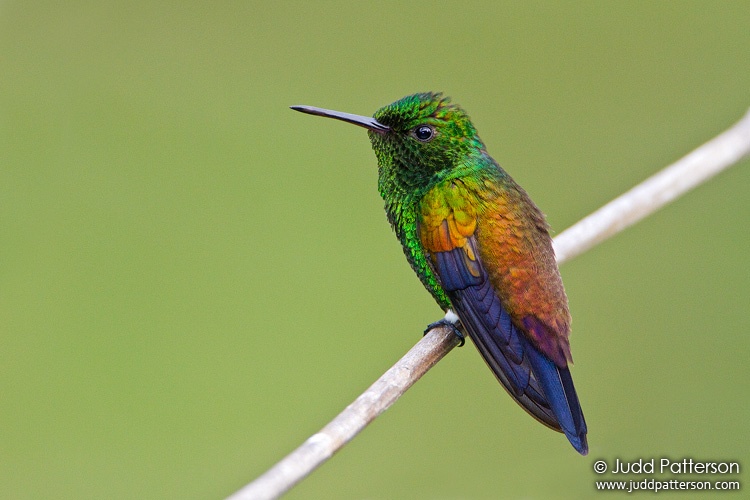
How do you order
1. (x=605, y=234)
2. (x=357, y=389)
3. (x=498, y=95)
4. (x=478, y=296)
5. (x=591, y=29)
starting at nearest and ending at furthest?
1. (x=478, y=296)
2. (x=605, y=234)
3. (x=357, y=389)
4. (x=498, y=95)
5. (x=591, y=29)

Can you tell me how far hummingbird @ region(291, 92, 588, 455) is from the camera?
2.28m

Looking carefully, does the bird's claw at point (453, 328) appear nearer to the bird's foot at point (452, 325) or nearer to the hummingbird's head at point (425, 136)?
the bird's foot at point (452, 325)

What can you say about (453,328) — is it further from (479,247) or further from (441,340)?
(479,247)

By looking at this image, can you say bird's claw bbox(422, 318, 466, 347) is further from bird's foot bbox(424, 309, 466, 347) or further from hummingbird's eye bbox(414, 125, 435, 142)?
hummingbird's eye bbox(414, 125, 435, 142)

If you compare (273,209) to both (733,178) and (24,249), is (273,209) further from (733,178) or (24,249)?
(733,178)

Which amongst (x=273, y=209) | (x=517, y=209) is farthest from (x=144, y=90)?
(x=517, y=209)

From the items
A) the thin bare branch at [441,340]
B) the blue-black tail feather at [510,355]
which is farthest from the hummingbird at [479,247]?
the thin bare branch at [441,340]

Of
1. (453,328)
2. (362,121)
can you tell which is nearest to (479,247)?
(453,328)

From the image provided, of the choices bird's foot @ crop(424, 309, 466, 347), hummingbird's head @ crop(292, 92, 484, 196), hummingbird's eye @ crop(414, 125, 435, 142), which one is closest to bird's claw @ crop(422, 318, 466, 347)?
bird's foot @ crop(424, 309, 466, 347)

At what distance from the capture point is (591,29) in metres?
5.12

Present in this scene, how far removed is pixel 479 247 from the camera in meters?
2.39

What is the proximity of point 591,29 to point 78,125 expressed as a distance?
311cm

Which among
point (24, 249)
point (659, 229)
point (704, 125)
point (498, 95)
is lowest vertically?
point (659, 229)

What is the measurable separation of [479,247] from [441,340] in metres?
0.29
